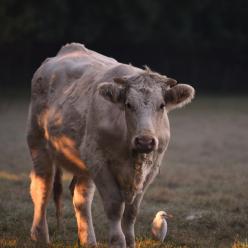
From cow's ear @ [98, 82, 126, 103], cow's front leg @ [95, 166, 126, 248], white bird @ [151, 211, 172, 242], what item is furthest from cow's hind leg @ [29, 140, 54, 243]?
cow's ear @ [98, 82, 126, 103]

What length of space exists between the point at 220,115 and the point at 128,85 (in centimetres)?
2191

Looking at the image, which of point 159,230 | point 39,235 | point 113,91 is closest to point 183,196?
point 159,230

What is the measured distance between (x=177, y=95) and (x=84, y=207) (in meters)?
2.01

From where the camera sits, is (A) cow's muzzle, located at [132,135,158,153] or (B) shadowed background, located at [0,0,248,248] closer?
(A) cow's muzzle, located at [132,135,158,153]

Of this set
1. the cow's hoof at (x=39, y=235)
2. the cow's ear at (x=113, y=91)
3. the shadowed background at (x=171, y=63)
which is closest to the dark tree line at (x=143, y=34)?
the shadowed background at (x=171, y=63)

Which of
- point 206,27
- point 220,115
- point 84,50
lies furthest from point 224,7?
point 84,50

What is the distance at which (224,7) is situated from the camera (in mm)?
40656

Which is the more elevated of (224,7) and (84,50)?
(84,50)

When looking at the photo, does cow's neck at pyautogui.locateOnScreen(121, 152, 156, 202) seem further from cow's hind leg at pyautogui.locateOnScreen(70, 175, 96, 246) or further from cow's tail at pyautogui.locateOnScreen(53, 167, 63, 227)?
cow's tail at pyautogui.locateOnScreen(53, 167, 63, 227)

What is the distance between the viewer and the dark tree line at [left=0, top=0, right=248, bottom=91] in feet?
121

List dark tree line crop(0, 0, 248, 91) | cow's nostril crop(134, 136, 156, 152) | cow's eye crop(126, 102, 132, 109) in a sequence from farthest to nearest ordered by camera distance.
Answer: dark tree line crop(0, 0, 248, 91) → cow's eye crop(126, 102, 132, 109) → cow's nostril crop(134, 136, 156, 152)

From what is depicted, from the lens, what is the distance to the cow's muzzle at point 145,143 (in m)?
5.76

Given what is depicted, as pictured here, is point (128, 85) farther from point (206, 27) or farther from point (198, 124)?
point (206, 27)

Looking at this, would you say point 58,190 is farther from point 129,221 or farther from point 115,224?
point 115,224
